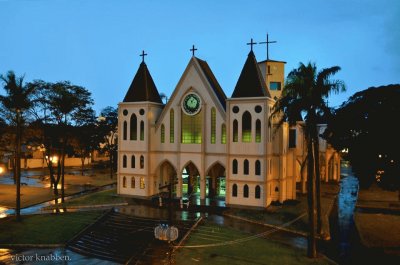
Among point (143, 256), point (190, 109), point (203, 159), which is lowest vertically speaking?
point (143, 256)

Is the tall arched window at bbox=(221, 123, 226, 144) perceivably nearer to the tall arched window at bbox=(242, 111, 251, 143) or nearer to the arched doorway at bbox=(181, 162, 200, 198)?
the tall arched window at bbox=(242, 111, 251, 143)

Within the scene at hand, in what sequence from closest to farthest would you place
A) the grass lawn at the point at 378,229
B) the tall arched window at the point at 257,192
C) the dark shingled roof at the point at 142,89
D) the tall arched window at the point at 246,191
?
the grass lawn at the point at 378,229 → the tall arched window at the point at 257,192 → the tall arched window at the point at 246,191 → the dark shingled roof at the point at 142,89

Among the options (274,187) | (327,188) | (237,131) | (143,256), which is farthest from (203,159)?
(327,188)

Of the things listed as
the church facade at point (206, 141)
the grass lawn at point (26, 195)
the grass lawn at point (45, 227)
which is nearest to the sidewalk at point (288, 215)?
the church facade at point (206, 141)

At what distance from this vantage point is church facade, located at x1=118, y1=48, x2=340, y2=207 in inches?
1341

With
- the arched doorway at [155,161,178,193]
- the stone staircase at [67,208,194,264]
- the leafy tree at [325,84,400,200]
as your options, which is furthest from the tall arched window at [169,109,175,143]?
the leafy tree at [325,84,400,200]

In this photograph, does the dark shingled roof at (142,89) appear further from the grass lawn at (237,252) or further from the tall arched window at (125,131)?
the grass lawn at (237,252)

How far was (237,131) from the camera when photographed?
1373 inches

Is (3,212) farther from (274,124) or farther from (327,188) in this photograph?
(327,188)

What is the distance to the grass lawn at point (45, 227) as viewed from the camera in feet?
82.6

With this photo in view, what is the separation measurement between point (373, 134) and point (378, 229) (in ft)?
30.4

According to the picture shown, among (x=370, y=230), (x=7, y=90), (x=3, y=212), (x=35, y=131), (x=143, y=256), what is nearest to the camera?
(x=143, y=256)

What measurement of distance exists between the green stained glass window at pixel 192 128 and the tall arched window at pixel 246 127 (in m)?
4.86

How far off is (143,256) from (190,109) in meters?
19.0
